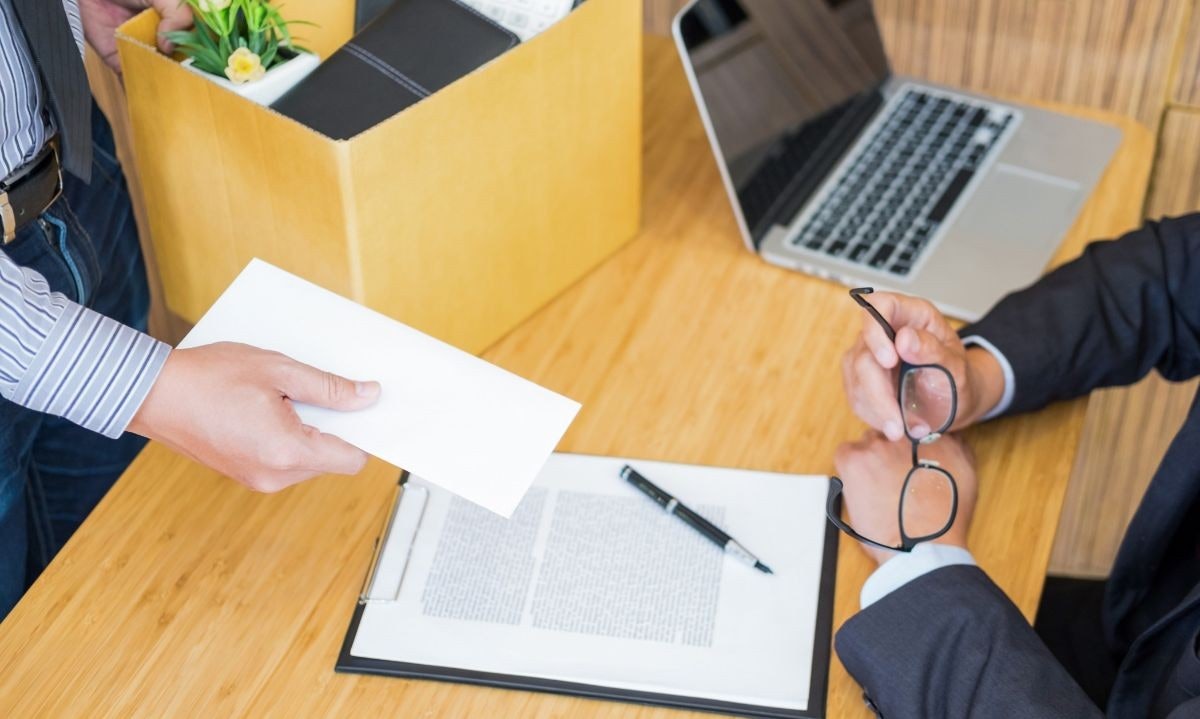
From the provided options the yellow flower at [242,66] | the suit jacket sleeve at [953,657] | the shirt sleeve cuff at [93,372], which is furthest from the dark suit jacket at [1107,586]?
the yellow flower at [242,66]

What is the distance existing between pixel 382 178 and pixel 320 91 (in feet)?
0.37

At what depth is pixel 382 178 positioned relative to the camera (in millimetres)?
1019

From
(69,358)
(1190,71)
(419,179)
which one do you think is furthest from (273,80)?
(1190,71)

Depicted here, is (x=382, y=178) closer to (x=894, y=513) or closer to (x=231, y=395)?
(x=231, y=395)

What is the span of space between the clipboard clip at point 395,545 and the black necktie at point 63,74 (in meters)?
0.40

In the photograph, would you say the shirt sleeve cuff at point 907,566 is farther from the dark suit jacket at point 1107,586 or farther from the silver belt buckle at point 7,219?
the silver belt buckle at point 7,219

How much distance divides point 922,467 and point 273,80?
634 mm

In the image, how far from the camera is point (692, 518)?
1.04 m

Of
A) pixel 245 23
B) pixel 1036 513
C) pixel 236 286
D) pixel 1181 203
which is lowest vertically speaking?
pixel 1181 203

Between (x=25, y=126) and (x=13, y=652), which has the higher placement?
(x=25, y=126)

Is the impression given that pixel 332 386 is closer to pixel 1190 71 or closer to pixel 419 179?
pixel 419 179

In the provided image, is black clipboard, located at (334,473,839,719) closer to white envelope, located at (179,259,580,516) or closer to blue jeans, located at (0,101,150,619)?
white envelope, located at (179,259,580,516)

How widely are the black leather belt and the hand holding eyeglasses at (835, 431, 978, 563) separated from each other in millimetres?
719

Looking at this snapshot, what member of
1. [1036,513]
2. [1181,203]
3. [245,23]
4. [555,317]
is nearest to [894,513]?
[1036,513]
